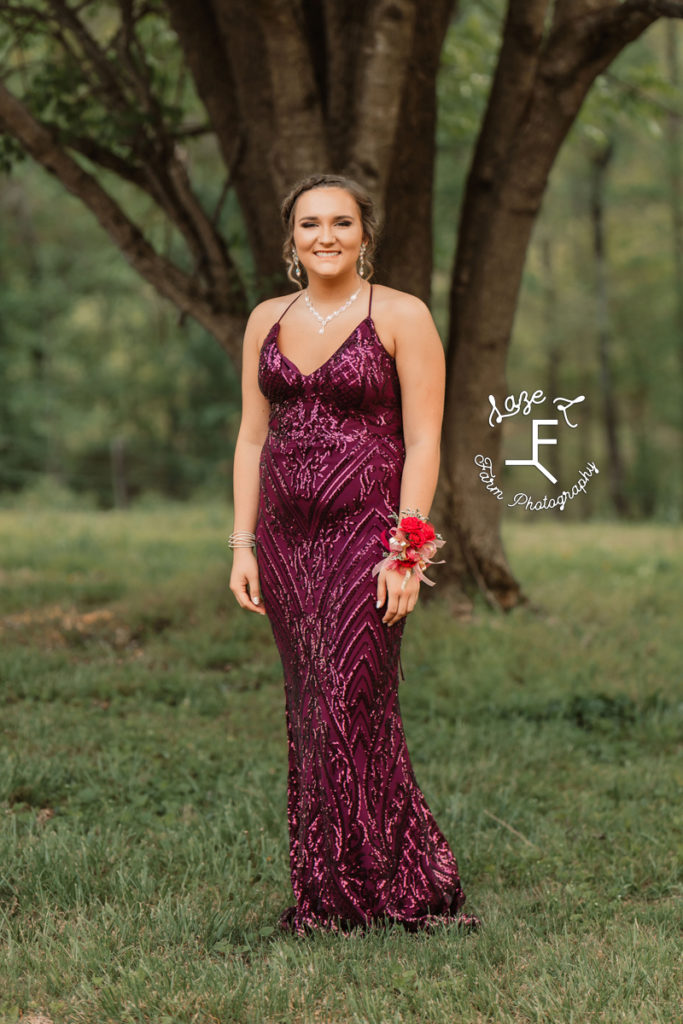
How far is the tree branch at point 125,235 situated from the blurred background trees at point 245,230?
0.9 inches

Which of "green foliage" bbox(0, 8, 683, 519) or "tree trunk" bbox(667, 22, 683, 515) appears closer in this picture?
"tree trunk" bbox(667, 22, 683, 515)

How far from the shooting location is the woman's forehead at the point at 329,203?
336cm

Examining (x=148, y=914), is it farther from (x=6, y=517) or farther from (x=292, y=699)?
(x=6, y=517)

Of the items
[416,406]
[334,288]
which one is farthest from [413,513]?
[334,288]

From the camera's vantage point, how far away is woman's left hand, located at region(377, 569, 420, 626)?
328cm

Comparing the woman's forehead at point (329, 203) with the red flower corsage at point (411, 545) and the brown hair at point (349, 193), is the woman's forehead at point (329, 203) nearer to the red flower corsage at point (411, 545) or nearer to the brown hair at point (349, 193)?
the brown hair at point (349, 193)

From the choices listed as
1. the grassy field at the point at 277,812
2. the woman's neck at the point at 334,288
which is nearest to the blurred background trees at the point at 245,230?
the grassy field at the point at 277,812

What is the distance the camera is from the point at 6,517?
1520cm

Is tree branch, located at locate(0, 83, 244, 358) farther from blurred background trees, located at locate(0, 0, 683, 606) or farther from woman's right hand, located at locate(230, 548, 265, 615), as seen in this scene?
woman's right hand, located at locate(230, 548, 265, 615)

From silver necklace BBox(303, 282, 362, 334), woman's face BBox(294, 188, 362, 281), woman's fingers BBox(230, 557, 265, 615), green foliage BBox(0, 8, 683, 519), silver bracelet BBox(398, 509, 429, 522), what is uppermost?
green foliage BBox(0, 8, 683, 519)

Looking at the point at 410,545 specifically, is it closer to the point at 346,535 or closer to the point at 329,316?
the point at 346,535

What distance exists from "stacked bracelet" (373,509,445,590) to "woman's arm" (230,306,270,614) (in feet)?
1.77

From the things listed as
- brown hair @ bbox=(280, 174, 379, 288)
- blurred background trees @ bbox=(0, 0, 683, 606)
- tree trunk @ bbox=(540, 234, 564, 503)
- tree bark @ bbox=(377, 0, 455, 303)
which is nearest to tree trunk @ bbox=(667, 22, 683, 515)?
blurred background trees @ bbox=(0, 0, 683, 606)

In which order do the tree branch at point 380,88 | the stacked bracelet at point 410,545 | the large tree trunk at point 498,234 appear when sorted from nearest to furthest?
1. the stacked bracelet at point 410,545
2. the tree branch at point 380,88
3. the large tree trunk at point 498,234
